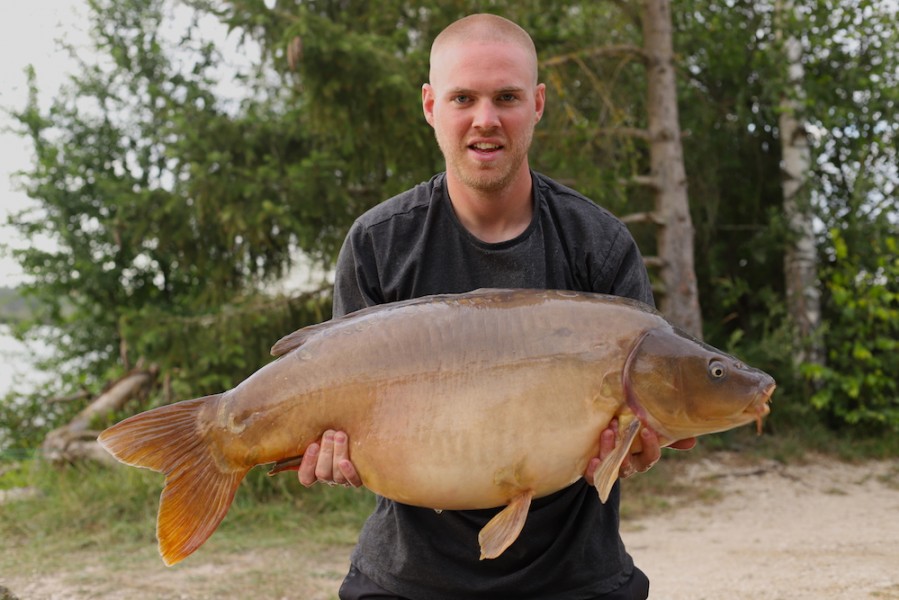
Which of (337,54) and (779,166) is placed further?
(779,166)

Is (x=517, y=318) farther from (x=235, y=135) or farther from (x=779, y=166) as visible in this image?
(x=779, y=166)

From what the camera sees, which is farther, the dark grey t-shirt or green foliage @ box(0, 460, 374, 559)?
green foliage @ box(0, 460, 374, 559)

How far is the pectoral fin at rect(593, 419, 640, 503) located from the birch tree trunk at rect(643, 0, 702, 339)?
263 inches

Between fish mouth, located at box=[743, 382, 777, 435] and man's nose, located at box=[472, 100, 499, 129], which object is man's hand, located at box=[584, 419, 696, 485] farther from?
man's nose, located at box=[472, 100, 499, 129]

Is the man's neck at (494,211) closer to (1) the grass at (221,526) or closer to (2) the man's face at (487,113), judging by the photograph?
(2) the man's face at (487,113)

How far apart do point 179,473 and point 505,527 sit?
2.83 ft

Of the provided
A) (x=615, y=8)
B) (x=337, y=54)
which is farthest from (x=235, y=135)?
(x=615, y=8)

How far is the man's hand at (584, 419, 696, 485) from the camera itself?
232 cm

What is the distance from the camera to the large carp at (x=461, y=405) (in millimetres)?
2309

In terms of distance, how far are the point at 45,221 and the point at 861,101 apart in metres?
8.40

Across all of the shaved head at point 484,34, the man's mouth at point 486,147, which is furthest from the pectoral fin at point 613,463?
the shaved head at point 484,34

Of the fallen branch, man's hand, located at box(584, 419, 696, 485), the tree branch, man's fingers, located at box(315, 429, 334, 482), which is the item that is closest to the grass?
the fallen branch

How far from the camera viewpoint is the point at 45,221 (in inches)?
378

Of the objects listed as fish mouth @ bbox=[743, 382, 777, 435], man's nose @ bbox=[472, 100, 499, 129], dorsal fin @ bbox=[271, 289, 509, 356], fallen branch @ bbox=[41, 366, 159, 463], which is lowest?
fallen branch @ bbox=[41, 366, 159, 463]
